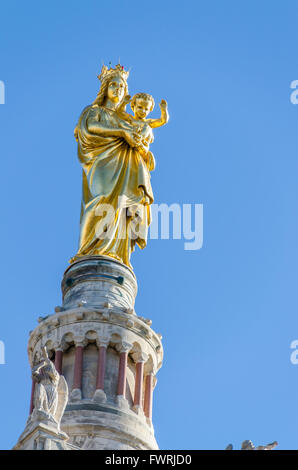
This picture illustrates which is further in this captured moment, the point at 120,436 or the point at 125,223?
the point at 125,223

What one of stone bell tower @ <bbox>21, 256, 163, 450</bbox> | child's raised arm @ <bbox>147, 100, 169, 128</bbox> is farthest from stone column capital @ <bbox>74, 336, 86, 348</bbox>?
child's raised arm @ <bbox>147, 100, 169, 128</bbox>

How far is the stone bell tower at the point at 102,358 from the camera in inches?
1169

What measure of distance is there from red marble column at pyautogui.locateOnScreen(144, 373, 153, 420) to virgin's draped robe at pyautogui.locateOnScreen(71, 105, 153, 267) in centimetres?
372

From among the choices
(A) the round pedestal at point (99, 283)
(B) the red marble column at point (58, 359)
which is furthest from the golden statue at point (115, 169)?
(B) the red marble column at point (58, 359)

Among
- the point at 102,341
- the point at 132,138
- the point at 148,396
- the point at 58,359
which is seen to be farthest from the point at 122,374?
the point at 132,138

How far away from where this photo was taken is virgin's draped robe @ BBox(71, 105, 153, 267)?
1375 inches

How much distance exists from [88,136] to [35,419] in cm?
1297

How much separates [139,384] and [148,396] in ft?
1.96

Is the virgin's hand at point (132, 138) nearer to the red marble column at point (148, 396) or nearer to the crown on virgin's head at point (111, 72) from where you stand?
the crown on virgin's head at point (111, 72)

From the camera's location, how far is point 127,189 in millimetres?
35969

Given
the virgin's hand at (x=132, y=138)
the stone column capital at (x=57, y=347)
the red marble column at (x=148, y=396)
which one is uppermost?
the virgin's hand at (x=132, y=138)

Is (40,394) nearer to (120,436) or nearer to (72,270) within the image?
(120,436)

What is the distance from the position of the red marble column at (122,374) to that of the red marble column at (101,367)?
0.40 m
